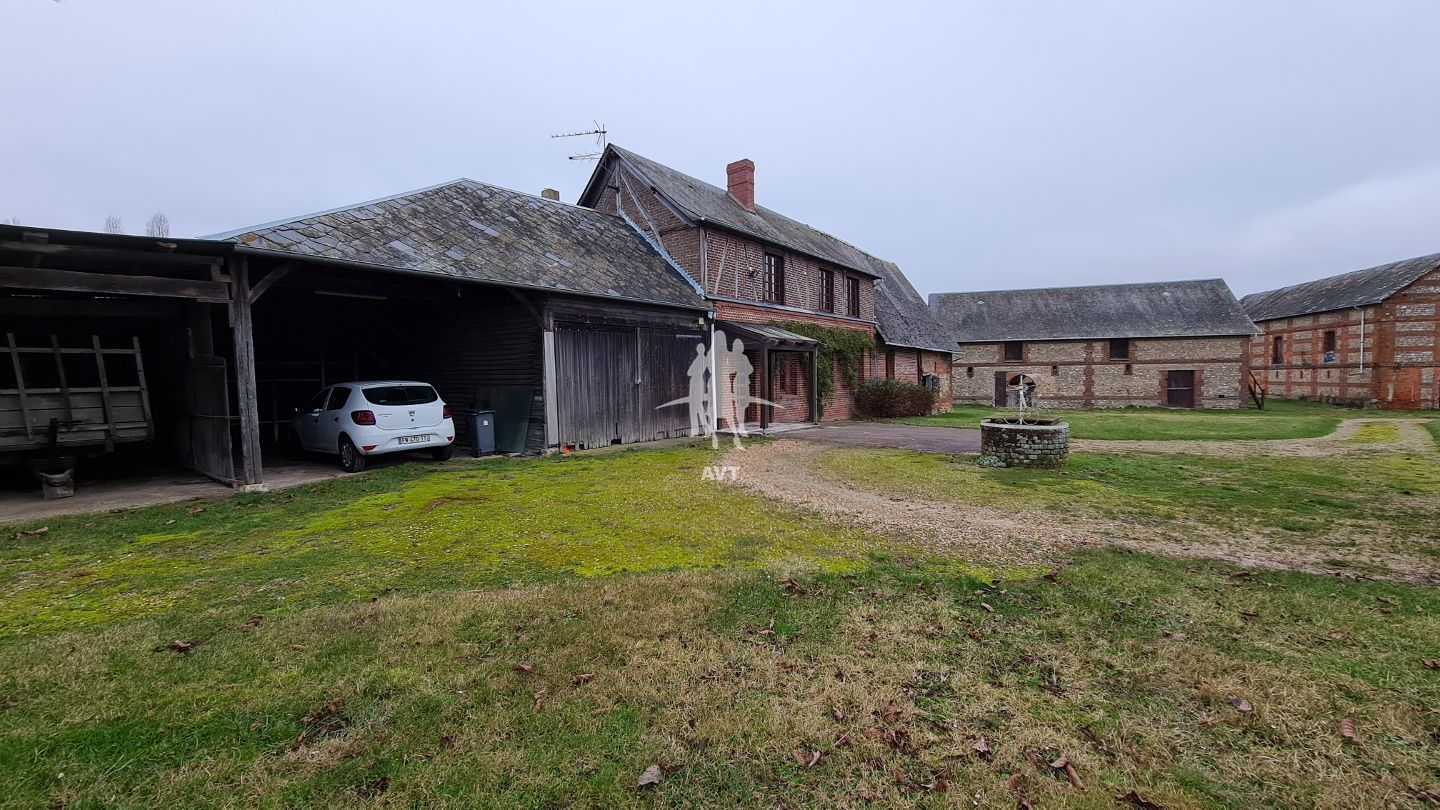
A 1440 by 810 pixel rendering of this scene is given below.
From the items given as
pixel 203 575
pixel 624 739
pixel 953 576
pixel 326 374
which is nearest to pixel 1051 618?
pixel 953 576

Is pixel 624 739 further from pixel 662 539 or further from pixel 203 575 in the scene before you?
pixel 203 575

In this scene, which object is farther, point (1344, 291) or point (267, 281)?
point (1344, 291)

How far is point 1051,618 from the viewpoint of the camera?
13.1 feet

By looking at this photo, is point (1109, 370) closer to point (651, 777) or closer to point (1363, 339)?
point (1363, 339)

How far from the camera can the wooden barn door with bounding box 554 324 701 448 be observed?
12773 millimetres

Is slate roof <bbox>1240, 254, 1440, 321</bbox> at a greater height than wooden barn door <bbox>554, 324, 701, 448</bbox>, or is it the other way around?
slate roof <bbox>1240, 254, 1440, 321</bbox>

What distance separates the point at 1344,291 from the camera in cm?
3309

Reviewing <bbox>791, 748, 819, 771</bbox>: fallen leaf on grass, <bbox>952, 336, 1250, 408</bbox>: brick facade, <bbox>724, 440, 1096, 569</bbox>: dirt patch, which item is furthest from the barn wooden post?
<bbox>952, 336, 1250, 408</bbox>: brick facade

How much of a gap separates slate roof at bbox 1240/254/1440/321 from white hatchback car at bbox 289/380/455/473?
4237 cm

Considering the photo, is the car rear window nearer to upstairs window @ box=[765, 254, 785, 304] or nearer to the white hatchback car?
the white hatchback car

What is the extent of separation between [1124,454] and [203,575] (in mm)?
14919

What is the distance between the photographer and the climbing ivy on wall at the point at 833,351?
20.4 meters

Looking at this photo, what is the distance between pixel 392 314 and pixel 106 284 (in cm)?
771

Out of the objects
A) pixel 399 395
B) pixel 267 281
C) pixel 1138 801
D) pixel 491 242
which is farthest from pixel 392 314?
pixel 1138 801
